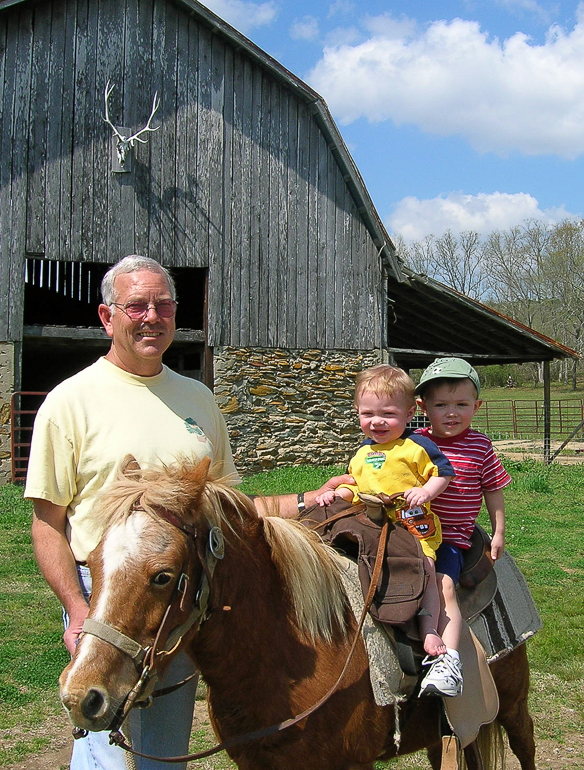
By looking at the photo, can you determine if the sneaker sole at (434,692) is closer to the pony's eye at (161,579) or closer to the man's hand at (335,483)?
the man's hand at (335,483)

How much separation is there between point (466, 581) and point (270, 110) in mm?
10515

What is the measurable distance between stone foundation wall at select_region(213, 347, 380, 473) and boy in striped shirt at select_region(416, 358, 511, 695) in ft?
28.7

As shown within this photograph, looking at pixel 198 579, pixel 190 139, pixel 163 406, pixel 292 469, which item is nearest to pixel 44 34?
pixel 190 139

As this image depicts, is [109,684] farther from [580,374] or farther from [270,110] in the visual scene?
[580,374]

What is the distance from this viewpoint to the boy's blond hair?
8.87ft

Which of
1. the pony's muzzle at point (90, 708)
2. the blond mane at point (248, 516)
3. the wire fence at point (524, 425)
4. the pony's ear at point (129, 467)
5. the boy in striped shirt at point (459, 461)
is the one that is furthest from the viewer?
the wire fence at point (524, 425)

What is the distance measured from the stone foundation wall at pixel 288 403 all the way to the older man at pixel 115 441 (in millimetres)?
9054

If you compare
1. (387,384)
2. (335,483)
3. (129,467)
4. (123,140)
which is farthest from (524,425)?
(129,467)

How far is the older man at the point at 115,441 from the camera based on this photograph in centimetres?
229

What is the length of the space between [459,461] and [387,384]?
533 millimetres

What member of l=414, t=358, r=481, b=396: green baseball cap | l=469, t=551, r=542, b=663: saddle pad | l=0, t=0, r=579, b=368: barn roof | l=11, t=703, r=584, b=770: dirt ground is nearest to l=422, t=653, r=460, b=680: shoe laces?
l=469, t=551, r=542, b=663: saddle pad

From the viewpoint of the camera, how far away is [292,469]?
12.0 meters

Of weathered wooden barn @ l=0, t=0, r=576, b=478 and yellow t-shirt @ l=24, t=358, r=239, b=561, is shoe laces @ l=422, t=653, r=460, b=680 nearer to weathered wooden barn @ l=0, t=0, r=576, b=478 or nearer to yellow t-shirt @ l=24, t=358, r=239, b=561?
yellow t-shirt @ l=24, t=358, r=239, b=561

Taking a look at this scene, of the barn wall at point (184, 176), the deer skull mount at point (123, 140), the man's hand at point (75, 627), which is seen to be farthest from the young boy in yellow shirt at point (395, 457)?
the deer skull mount at point (123, 140)
